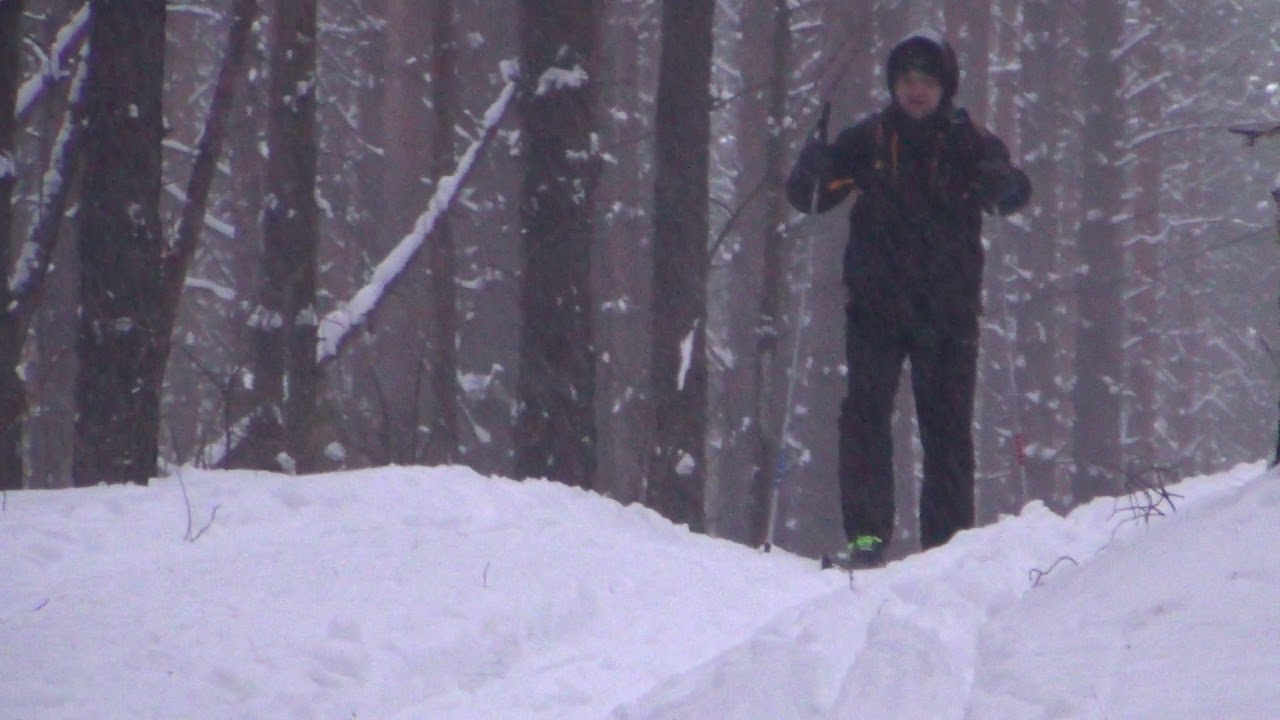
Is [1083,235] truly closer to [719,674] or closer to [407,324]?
[407,324]

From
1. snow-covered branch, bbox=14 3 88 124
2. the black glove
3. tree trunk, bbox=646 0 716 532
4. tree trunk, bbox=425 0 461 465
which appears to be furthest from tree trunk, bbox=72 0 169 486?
tree trunk, bbox=425 0 461 465

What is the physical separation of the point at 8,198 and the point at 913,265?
14.6ft

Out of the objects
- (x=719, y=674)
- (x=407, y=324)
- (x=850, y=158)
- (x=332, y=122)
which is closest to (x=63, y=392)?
(x=407, y=324)

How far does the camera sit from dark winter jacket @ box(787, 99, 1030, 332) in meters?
5.30

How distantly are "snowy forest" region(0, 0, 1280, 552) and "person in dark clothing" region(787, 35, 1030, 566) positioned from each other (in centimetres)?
77

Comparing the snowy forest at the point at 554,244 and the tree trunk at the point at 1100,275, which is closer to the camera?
the snowy forest at the point at 554,244

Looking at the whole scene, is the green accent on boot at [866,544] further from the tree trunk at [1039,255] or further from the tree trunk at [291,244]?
the tree trunk at [1039,255]

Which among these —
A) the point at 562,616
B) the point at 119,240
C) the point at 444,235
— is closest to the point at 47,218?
the point at 119,240

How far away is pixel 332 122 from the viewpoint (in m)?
19.6

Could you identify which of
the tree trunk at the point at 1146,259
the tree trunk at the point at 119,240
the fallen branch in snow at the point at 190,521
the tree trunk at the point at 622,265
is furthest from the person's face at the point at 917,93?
the tree trunk at the point at 1146,259

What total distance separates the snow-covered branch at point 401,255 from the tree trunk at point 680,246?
1196mm

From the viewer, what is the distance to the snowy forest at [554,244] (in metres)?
6.90

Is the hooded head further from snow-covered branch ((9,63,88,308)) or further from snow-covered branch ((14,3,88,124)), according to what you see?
snow-covered branch ((14,3,88,124))

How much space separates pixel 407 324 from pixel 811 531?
5.29 meters
